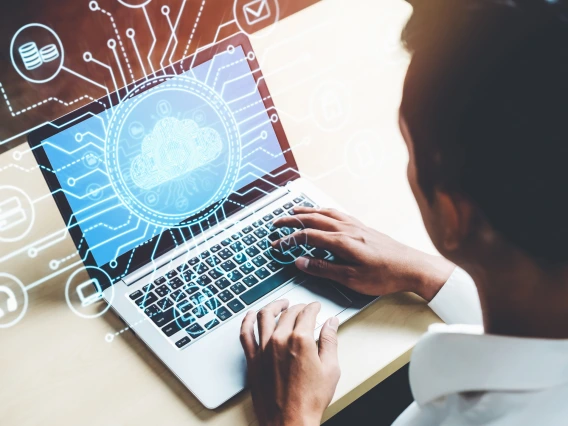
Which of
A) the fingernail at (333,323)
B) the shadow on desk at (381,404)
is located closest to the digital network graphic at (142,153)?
the fingernail at (333,323)

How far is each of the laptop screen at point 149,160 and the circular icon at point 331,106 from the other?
6.8 inches

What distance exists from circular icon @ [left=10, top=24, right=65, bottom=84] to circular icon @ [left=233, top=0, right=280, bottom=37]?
0.68 feet

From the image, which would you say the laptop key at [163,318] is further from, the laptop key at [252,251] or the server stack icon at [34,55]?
the server stack icon at [34,55]

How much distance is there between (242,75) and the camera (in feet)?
2.37

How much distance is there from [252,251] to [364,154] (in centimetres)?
23

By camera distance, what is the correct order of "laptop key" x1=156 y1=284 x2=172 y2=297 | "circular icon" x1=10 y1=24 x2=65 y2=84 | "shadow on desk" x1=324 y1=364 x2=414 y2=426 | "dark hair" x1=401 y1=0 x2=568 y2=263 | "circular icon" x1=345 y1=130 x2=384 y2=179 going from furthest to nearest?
"shadow on desk" x1=324 y1=364 x2=414 y2=426 < "circular icon" x1=345 y1=130 x2=384 y2=179 < "laptop key" x1=156 y1=284 x2=172 y2=297 < "circular icon" x1=10 y1=24 x2=65 y2=84 < "dark hair" x1=401 y1=0 x2=568 y2=263

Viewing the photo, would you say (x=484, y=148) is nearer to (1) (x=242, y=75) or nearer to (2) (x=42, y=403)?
(1) (x=242, y=75)

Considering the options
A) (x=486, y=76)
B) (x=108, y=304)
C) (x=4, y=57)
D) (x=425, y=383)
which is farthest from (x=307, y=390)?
(x=4, y=57)

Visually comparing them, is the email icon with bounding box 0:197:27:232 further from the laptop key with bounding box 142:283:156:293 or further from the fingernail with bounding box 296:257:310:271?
the fingernail with bounding box 296:257:310:271

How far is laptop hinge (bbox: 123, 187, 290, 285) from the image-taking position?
0.70m

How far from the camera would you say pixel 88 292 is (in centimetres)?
71

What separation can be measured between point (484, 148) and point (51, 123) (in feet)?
1.42

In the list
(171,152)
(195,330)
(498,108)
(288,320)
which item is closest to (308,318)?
(288,320)

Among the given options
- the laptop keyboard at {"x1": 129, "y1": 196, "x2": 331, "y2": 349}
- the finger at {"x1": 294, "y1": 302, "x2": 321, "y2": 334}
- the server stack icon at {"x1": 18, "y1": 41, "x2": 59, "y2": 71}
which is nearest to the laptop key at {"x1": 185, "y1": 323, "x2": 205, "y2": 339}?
the laptop keyboard at {"x1": 129, "y1": 196, "x2": 331, "y2": 349}
